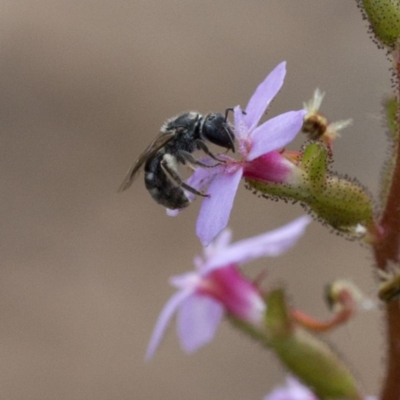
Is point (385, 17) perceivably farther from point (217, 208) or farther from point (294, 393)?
point (294, 393)

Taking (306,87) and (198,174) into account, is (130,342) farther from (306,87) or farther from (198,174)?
(198,174)

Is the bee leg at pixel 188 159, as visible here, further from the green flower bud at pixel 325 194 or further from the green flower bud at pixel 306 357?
the green flower bud at pixel 306 357

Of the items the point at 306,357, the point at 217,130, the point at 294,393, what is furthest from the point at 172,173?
the point at 294,393

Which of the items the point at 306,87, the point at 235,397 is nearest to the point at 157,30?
the point at 306,87

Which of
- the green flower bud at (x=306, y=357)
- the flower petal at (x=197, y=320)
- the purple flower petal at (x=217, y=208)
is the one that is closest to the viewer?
the purple flower petal at (x=217, y=208)

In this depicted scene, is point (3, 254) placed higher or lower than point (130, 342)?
higher

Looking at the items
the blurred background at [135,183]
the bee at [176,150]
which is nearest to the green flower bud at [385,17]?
the bee at [176,150]
